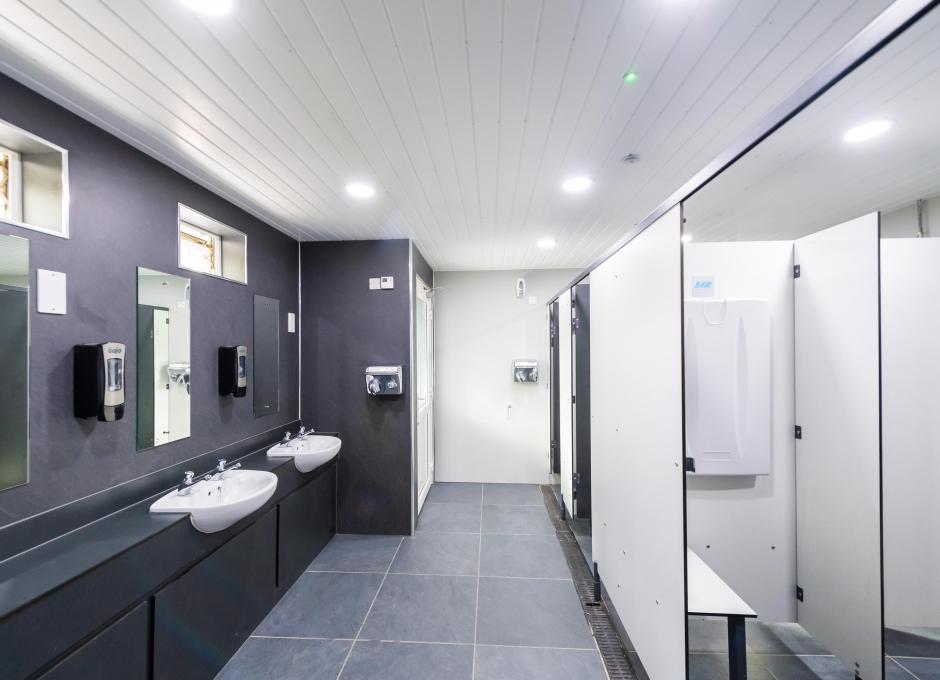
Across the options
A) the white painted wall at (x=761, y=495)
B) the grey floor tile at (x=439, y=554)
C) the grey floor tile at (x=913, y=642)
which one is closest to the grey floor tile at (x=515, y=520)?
the grey floor tile at (x=439, y=554)

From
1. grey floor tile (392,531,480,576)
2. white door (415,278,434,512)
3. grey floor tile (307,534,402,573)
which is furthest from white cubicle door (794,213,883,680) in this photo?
white door (415,278,434,512)

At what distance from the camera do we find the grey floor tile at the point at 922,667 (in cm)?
170

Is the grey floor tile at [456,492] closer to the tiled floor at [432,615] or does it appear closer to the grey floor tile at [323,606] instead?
the tiled floor at [432,615]

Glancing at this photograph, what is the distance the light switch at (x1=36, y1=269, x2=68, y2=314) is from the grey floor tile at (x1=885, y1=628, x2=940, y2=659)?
4.33 meters

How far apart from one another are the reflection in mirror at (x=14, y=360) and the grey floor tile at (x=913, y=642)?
13.5ft

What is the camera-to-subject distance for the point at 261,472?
2.17 m

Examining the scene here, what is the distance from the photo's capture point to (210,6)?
978 mm

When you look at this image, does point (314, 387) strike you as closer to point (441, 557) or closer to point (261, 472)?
point (261, 472)

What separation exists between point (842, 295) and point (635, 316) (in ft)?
3.14

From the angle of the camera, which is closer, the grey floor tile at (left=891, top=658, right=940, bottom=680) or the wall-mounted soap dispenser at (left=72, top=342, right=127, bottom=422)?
the wall-mounted soap dispenser at (left=72, top=342, right=127, bottom=422)

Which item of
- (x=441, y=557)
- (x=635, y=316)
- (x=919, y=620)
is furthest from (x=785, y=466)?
(x=441, y=557)

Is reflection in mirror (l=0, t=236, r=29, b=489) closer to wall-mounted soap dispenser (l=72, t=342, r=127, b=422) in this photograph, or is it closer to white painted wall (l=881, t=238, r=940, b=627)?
wall-mounted soap dispenser (l=72, t=342, r=127, b=422)

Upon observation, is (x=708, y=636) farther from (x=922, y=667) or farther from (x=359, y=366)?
(x=359, y=366)

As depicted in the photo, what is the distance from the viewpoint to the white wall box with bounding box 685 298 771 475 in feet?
6.13
